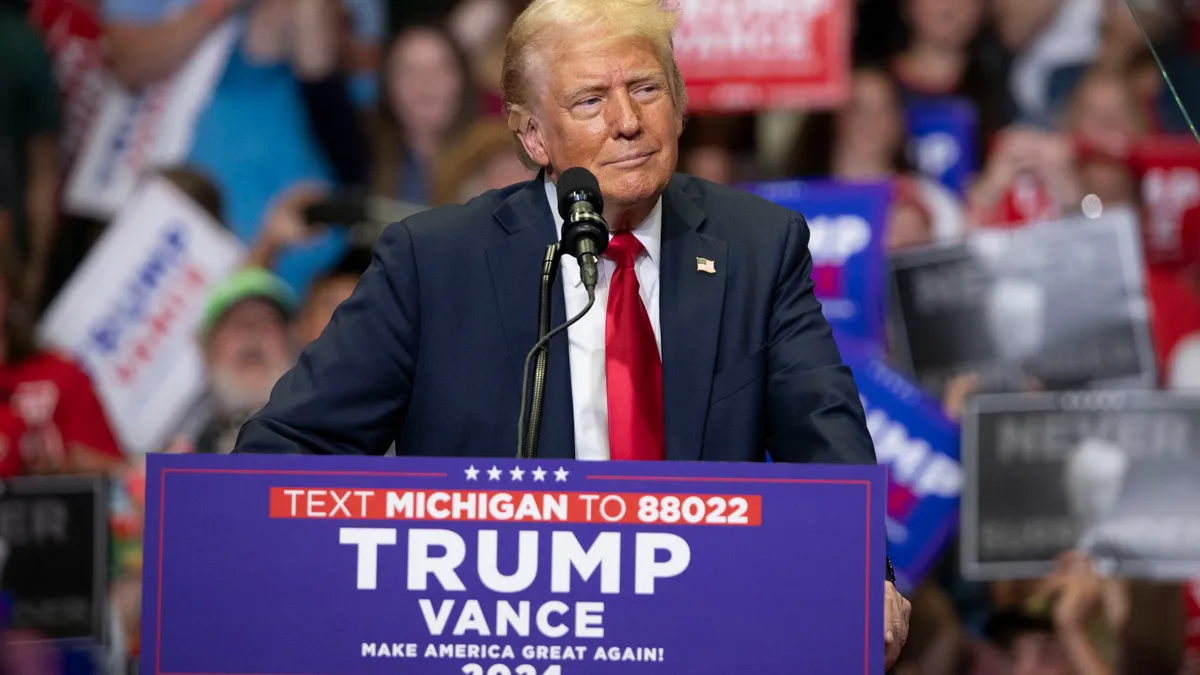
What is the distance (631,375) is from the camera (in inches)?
83.9

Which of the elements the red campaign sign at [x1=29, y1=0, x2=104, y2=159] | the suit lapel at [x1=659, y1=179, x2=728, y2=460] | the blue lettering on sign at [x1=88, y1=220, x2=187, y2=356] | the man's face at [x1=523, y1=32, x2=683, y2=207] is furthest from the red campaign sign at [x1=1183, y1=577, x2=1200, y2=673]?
the red campaign sign at [x1=29, y1=0, x2=104, y2=159]

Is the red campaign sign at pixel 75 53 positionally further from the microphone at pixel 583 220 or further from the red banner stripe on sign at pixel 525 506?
the red banner stripe on sign at pixel 525 506

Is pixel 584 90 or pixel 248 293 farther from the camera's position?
pixel 248 293

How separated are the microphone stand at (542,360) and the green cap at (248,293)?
319 centimetres

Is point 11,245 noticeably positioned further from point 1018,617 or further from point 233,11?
point 1018,617

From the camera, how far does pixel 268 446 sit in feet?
6.69

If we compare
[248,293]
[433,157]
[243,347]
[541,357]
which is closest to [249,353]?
[243,347]

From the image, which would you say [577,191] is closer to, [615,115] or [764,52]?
[615,115]

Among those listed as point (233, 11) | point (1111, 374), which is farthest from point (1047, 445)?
point (233, 11)

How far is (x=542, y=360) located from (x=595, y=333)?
0.24 metres

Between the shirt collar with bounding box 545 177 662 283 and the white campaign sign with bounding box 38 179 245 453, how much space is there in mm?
3166

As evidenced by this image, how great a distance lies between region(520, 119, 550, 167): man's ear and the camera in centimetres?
233

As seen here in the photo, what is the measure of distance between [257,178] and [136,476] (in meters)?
1.17

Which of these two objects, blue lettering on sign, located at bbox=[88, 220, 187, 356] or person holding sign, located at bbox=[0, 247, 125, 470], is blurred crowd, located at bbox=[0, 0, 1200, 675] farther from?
blue lettering on sign, located at bbox=[88, 220, 187, 356]
